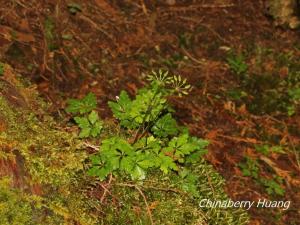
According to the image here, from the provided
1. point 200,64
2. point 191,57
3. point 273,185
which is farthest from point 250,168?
point 191,57

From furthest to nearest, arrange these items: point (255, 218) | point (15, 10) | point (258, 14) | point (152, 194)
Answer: point (258, 14)
point (15, 10)
point (255, 218)
point (152, 194)

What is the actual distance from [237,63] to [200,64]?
49 centimetres

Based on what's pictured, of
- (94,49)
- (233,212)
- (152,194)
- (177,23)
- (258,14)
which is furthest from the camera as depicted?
(258,14)

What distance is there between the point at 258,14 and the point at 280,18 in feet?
1.08

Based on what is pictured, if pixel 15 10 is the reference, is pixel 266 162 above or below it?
below

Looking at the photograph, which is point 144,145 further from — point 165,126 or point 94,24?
point 94,24

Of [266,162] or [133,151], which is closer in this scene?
[133,151]

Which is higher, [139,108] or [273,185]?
[139,108]

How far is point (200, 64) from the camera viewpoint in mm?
5090

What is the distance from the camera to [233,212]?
2203mm

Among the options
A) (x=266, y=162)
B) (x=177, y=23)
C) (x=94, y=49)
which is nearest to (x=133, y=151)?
(x=266, y=162)

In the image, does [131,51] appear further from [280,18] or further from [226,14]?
[280,18]

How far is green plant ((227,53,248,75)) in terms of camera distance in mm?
5070

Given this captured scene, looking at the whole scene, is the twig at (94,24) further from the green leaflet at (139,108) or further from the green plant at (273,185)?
the green leaflet at (139,108)
